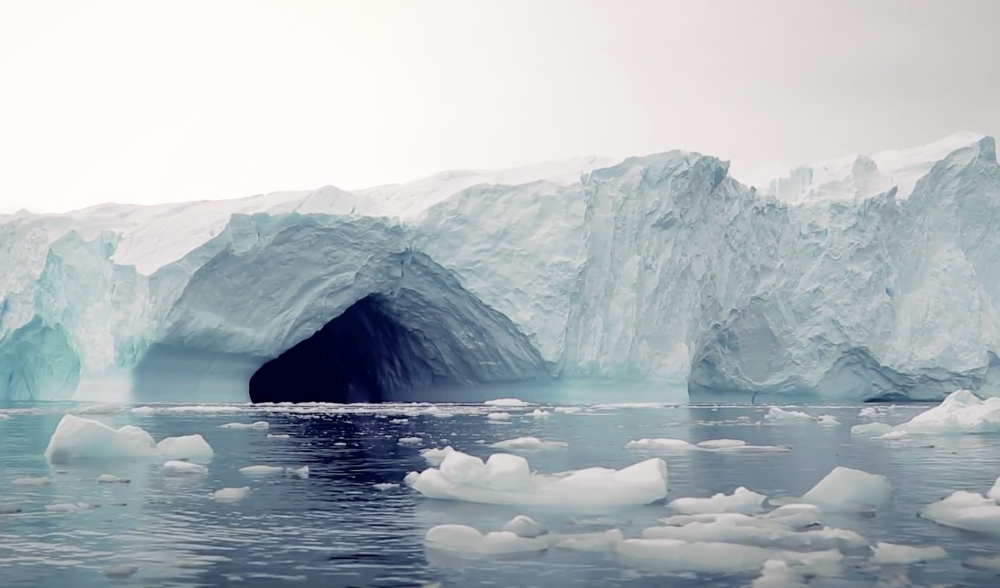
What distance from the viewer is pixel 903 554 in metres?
4.89

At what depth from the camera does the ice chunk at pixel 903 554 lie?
4.82m

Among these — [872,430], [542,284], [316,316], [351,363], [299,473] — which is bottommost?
[872,430]

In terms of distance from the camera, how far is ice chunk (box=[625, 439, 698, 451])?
10.7 m

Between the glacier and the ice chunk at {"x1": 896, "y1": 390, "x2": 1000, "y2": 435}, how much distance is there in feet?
29.8

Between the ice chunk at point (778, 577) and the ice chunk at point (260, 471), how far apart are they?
477 centimetres

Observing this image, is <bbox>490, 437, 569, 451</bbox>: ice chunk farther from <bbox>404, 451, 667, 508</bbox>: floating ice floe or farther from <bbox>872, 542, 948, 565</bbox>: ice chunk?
<bbox>872, 542, 948, 565</bbox>: ice chunk

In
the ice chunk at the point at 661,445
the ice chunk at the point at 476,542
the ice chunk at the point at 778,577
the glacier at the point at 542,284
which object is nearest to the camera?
the ice chunk at the point at 778,577

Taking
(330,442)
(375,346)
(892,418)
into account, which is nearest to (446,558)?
(330,442)

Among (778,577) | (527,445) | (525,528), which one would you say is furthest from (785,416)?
(778,577)

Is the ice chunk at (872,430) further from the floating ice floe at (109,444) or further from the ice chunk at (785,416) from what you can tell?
the floating ice floe at (109,444)

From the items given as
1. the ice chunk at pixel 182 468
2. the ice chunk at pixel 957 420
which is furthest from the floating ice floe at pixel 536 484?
the ice chunk at pixel 957 420

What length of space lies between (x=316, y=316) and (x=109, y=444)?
501 inches

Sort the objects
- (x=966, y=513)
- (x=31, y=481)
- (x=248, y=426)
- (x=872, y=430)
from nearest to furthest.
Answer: (x=966, y=513) → (x=31, y=481) → (x=872, y=430) → (x=248, y=426)

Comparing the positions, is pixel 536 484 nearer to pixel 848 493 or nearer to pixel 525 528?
pixel 525 528
